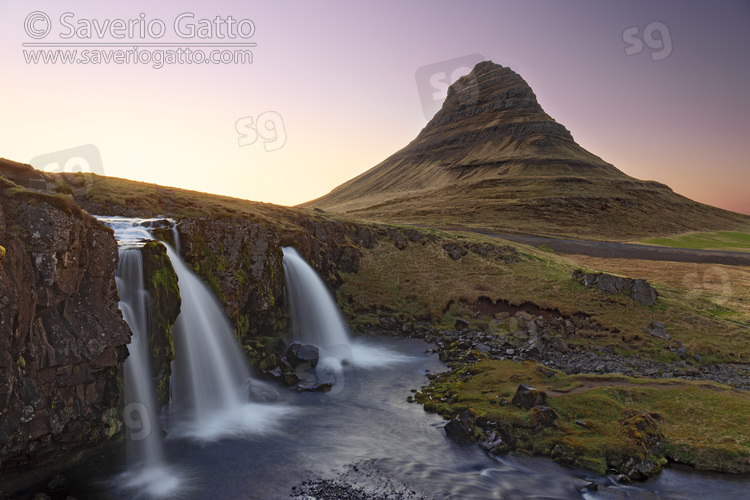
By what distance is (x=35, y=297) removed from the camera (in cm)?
1562

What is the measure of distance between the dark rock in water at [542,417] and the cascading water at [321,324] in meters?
13.2

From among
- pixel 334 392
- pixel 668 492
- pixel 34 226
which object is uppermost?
pixel 34 226

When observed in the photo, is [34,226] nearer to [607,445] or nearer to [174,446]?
[174,446]

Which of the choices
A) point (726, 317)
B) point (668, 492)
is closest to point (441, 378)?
point (668, 492)

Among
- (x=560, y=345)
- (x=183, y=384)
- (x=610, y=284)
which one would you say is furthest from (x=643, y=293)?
(x=183, y=384)

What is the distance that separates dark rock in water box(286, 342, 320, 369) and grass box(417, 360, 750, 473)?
854cm

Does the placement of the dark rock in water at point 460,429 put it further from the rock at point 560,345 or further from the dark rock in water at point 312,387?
the rock at point 560,345

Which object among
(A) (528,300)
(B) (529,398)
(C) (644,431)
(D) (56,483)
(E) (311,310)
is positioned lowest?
(C) (644,431)

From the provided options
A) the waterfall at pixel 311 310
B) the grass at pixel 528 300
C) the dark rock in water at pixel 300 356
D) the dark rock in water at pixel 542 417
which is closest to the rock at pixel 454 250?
the grass at pixel 528 300

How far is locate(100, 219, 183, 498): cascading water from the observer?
16922mm

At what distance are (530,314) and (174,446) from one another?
103ft

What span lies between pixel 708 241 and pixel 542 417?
13728 centimetres

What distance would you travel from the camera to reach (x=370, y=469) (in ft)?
58.8

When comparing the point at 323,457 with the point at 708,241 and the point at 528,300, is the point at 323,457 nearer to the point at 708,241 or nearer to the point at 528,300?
the point at 528,300
